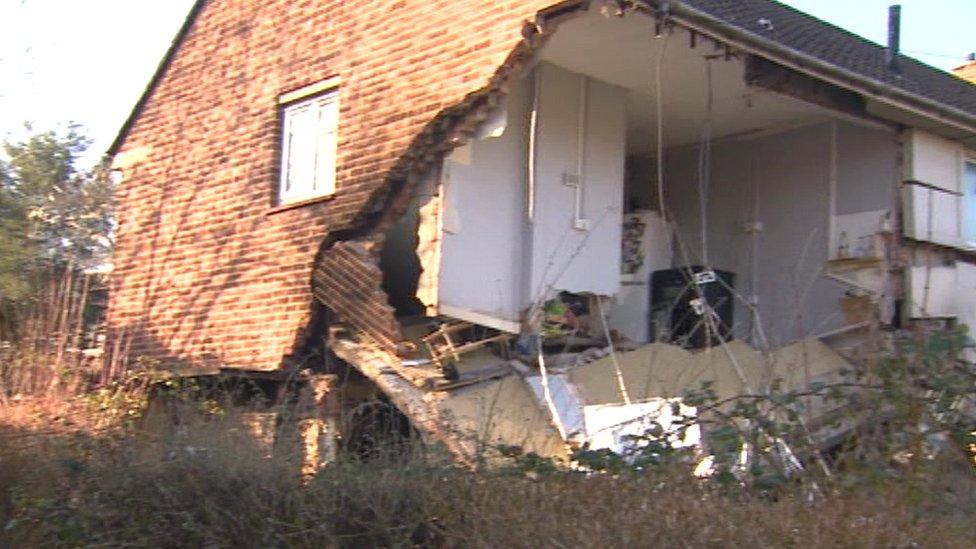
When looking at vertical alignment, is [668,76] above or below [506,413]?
above

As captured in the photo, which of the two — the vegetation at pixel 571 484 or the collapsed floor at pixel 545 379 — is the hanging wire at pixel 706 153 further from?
the vegetation at pixel 571 484

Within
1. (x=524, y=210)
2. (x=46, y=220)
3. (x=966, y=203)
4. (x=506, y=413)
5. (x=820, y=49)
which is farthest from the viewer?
(x=46, y=220)

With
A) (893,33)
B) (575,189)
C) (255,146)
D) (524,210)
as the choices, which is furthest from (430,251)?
(893,33)

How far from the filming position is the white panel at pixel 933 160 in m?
10.7

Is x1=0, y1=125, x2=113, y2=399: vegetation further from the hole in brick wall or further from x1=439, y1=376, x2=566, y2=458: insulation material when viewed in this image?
x1=439, y1=376, x2=566, y2=458: insulation material

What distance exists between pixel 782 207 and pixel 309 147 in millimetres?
5327

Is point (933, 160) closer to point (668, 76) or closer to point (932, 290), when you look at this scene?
point (932, 290)

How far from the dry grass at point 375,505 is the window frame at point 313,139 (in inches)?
110

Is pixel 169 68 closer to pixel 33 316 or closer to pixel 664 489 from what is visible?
pixel 33 316

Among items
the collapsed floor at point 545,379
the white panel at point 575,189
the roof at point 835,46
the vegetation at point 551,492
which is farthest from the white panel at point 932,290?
the vegetation at point 551,492

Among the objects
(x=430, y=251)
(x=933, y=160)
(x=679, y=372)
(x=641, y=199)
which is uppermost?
(x=933, y=160)

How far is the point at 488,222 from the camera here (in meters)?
9.34

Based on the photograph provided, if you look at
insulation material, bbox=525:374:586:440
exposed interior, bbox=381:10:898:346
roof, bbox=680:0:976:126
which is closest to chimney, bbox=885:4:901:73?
roof, bbox=680:0:976:126

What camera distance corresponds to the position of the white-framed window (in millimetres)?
10539
